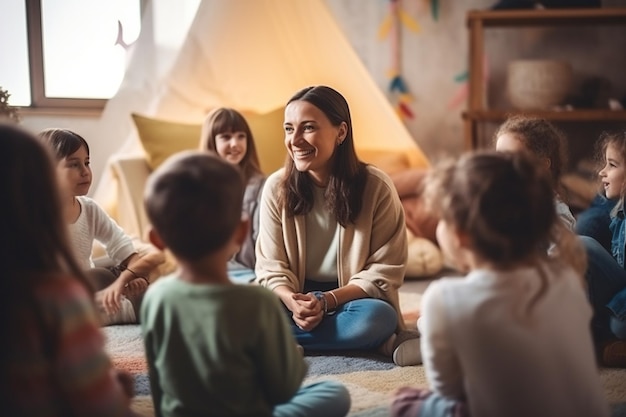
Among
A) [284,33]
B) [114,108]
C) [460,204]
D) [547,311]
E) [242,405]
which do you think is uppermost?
[284,33]

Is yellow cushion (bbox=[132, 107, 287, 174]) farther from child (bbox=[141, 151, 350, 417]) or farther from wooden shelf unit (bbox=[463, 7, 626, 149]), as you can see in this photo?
child (bbox=[141, 151, 350, 417])

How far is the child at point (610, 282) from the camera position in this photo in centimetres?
160

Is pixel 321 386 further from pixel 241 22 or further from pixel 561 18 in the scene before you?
pixel 561 18

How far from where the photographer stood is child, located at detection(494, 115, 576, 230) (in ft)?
5.25

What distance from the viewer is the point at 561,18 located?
316 cm

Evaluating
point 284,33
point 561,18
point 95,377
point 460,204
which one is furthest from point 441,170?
point 561,18

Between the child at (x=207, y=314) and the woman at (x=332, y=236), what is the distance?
2.08ft

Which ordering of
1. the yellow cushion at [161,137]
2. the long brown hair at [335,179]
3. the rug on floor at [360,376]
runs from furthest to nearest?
the yellow cushion at [161,137] < the long brown hair at [335,179] < the rug on floor at [360,376]

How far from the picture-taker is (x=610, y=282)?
163 centimetres

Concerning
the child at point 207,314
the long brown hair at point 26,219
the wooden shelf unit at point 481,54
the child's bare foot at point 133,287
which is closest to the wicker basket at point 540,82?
the wooden shelf unit at point 481,54

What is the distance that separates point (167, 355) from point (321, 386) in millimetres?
302

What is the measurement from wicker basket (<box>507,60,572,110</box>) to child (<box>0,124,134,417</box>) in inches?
104

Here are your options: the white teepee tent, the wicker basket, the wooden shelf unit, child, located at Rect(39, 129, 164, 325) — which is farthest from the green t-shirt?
the wicker basket

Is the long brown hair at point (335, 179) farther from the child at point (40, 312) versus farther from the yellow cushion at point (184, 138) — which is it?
the yellow cushion at point (184, 138)
